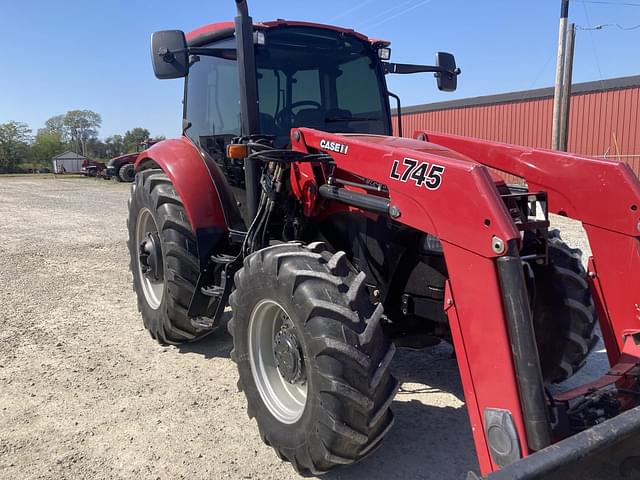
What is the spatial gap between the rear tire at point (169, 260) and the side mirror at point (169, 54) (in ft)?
3.27

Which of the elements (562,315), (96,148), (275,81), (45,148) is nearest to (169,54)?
(275,81)

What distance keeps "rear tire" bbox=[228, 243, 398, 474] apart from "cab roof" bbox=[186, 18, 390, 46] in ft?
5.76

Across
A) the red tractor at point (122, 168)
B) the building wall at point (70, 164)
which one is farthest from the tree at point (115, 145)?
the red tractor at point (122, 168)

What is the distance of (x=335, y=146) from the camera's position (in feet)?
10.3

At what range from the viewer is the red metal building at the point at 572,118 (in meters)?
15.7

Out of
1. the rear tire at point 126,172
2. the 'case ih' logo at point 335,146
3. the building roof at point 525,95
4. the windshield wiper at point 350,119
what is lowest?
the rear tire at point 126,172

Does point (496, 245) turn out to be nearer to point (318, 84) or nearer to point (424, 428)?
point (424, 428)

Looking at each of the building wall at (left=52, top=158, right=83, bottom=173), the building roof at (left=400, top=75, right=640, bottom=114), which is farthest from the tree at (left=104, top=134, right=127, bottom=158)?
the building roof at (left=400, top=75, right=640, bottom=114)

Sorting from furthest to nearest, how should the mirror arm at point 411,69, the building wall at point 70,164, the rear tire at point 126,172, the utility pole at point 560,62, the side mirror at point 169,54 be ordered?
the building wall at point 70,164
the rear tire at point 126,172
the utility pole at point 560,62
the mirror arm at point 411,69
the side mirror at point 169,54

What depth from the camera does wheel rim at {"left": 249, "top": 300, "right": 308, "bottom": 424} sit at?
2916 millimetres

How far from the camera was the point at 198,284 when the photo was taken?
407cm

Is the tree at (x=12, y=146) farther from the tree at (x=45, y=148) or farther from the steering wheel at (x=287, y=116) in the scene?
the steering wheel at (x=287, y=116)

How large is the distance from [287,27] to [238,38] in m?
0.53

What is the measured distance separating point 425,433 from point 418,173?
5.37ft
